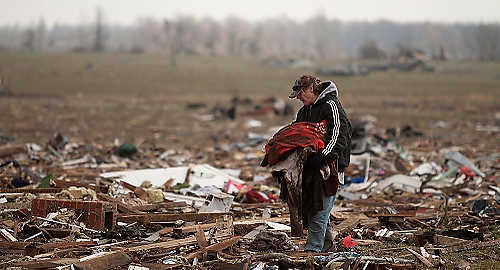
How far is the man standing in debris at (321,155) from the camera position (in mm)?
5613

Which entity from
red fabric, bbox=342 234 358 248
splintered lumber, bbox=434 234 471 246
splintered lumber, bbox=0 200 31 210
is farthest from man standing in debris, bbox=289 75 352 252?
splintered lumber, bbox=0 200 31 210

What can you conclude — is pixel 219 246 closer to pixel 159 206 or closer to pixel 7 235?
pixel 159 206

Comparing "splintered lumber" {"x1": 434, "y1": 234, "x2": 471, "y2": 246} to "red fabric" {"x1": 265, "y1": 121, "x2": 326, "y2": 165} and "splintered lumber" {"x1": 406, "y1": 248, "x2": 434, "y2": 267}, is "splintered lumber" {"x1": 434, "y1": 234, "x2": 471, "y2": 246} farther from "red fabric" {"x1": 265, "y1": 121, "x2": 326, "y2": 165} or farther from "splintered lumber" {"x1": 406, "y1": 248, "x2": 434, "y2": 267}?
"red fabric" {"x1": 265, "y1": 121, "x2": 326, "y2": 165}

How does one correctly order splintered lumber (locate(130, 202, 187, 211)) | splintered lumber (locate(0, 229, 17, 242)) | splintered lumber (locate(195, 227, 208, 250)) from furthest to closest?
splintered lumber (locate(130, 202, 187, 211)) < splintered lumber (locate(0, 229, 17, 242)) < splintered lumber (locate(195, 227, 208, 250))

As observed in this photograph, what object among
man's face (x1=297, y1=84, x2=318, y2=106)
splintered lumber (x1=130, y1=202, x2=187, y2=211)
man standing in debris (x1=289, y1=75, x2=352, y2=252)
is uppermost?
man's face (x1=297, y1=84, x2=318, y2=106)

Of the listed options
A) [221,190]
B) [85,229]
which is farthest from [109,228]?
[221,190]

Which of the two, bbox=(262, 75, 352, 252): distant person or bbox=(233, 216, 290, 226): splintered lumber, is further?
bbox=(233, 216, 290, 226): splintered lumber

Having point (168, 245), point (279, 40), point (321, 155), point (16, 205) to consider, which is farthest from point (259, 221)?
point (279, 40)

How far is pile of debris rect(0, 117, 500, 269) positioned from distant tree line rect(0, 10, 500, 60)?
46665mm

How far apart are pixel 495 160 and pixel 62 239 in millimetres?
10794

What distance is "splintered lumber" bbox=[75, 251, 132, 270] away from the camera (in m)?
5.46

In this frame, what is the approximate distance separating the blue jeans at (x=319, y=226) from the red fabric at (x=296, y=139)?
53 centimetres

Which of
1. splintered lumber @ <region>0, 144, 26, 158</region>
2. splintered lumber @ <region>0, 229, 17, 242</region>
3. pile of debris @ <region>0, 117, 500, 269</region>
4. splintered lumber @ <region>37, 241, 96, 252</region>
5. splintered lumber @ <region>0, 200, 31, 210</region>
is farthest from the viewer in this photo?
splintered lumber @ <region>0, 144, 26, 158</region>

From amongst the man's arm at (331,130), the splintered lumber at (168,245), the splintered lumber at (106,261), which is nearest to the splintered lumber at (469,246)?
the man's arm at (331,130)
